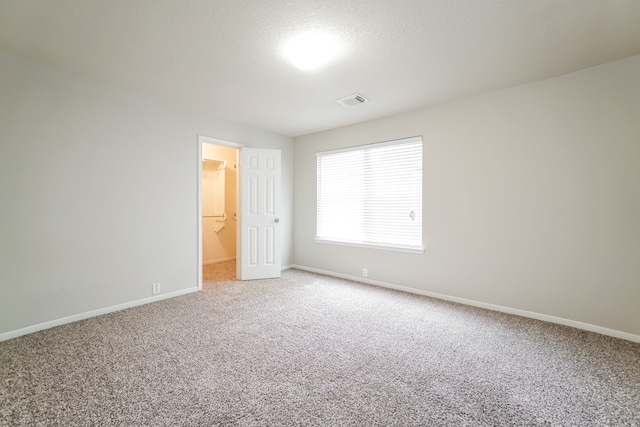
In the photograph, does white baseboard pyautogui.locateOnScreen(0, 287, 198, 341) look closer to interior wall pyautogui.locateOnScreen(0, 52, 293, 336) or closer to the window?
interior wall pyautogui.locateOnScreen(0, 52, 293, 336)

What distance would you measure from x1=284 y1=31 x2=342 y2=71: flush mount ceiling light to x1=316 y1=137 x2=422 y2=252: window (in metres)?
1.84

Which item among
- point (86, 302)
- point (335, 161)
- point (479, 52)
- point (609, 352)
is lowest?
point (609, 352)

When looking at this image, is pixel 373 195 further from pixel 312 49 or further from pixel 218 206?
pixel 218 206

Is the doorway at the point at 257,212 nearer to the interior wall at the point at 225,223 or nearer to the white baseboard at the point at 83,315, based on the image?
the white baseboard at the point at 83,315

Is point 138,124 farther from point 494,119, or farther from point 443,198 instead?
point 494,119

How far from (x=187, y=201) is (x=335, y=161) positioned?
2.42m

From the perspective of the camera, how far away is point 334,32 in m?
2.10

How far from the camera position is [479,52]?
92.1 inches

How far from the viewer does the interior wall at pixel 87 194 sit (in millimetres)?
2471

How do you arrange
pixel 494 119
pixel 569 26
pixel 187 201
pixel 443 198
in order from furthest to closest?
pixel 187 201 → pixel 443 198 → pixel 494 119 → pixel 569 26

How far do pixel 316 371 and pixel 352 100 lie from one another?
2937mm

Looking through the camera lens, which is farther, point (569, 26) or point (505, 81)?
point (505, 81)

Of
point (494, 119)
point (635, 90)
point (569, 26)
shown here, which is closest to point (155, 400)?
point (569, 26)

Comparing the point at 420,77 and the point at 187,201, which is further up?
the point at 420,77
